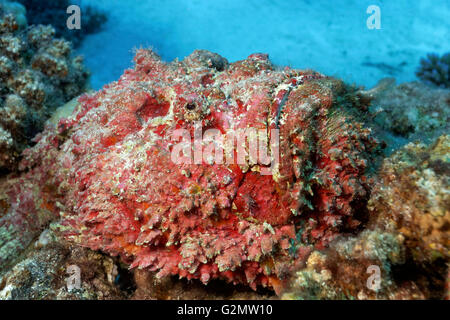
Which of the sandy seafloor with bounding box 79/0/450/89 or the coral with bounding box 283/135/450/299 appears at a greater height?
the sandy seafloor with bounding box 79/0/450/89

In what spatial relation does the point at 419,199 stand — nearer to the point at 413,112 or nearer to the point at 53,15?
the point at 413,112

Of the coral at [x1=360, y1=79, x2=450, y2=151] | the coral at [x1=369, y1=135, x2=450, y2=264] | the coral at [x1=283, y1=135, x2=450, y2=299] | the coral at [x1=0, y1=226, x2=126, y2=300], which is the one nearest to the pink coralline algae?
the coral at [x1=369, y1=135, x2=450, y2=264]

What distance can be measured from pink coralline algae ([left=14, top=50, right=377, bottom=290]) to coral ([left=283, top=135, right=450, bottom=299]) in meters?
0.29

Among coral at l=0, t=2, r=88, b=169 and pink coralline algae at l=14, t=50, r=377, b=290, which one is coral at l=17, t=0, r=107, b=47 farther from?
pink coralline algae at l=14, t=50, r=377, b=290

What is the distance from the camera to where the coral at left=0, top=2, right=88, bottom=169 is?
4031 millimetres

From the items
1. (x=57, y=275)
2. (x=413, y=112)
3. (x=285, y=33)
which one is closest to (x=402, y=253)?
Result: (x=57, y=275)

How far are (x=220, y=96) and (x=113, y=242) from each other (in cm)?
156

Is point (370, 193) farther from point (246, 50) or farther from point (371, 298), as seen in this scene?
point (246, 50)

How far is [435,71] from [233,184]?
32.2 ft

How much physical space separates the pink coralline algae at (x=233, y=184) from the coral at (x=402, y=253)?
0.29 meters

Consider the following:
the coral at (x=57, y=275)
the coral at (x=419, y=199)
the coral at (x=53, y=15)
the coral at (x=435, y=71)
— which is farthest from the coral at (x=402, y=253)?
the coral at (x=53, y=15)

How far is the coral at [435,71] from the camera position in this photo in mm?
8797

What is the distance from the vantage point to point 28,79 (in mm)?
4445

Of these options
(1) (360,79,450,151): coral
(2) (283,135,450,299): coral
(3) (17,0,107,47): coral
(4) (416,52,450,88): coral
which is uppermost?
(3) (17,0,107,47): coral
